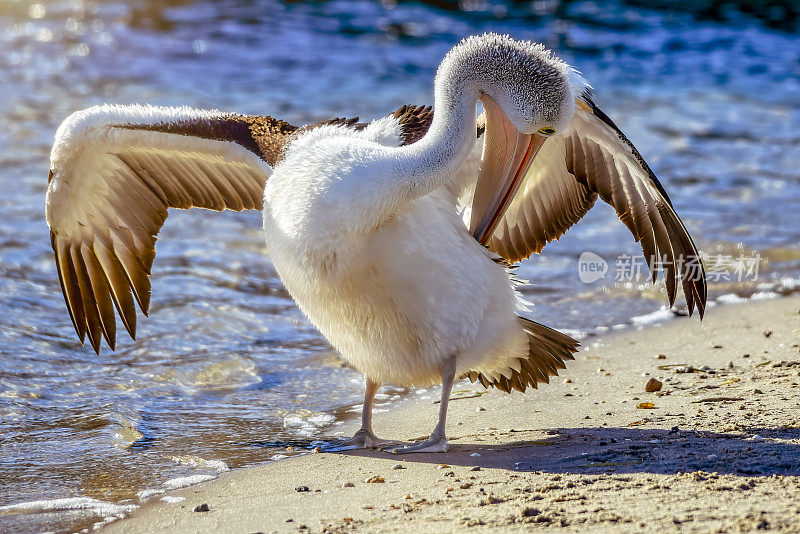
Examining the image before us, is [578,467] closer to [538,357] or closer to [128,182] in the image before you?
[538,357]

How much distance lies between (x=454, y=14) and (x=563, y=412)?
61.6ft

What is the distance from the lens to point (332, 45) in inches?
779

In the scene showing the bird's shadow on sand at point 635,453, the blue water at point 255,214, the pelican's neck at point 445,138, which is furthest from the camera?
the blue water at point 255,214

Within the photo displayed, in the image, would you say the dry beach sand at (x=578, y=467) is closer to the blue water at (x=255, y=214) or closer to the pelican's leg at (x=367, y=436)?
the pelican's leg at (x=367, y=436)

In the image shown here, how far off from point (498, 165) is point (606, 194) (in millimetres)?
950

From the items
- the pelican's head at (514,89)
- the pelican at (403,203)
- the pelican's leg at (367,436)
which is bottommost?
the pelican's leg at (367,436)

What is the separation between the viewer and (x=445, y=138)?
4.66 metres

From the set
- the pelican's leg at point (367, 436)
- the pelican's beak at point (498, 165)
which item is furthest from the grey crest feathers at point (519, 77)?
the pelican's leg at point (367, 436)

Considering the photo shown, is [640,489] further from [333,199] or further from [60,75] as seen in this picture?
[60,75]

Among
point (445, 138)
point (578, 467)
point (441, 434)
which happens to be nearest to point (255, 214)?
point (441, 434)

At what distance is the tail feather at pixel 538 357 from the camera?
17.8 feet

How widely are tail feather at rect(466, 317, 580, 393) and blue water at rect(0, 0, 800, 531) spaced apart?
1028 millimetres

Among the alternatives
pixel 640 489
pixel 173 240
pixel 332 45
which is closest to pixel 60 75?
pixel 332 45

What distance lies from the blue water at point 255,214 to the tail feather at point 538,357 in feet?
3.37
